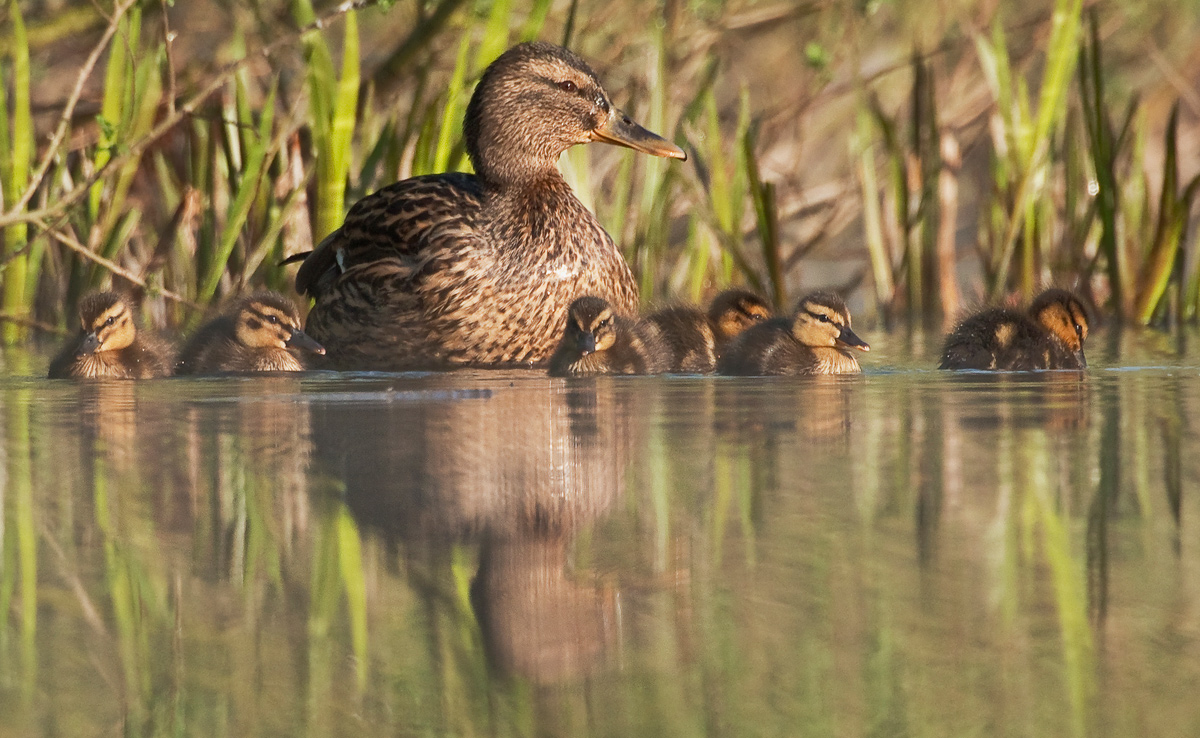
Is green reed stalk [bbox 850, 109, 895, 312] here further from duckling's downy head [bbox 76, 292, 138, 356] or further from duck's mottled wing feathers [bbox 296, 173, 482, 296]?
duckling's downy head [bbox 76, 292, 138, 356]

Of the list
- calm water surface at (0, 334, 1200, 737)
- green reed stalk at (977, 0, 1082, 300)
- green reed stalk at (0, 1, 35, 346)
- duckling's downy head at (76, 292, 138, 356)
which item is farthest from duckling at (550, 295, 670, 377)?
green reed stalk at (977, 0, 1082, 300)

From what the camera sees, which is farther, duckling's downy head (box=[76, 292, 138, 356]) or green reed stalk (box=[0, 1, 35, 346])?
green reed stalk (box=[0, 1, 35, 346])

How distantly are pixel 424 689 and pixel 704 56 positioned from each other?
678cm

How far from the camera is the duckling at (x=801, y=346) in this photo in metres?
4.23

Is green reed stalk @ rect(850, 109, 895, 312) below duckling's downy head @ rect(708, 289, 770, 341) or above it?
above

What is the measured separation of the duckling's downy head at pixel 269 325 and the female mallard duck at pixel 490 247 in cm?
36

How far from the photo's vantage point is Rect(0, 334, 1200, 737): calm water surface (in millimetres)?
1080

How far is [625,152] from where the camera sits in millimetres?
6219

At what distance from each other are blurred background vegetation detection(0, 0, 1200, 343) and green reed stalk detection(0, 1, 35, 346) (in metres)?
0.01

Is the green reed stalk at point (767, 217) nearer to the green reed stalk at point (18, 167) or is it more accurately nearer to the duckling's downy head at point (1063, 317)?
the duckling's downy head at point (1063, 317)

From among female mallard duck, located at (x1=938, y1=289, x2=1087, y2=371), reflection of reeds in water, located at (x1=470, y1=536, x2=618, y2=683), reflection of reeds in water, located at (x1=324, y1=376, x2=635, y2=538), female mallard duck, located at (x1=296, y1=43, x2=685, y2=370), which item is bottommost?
reflection of reeds in water, located at (x1=470, y1=536, x2=618, y2=683)

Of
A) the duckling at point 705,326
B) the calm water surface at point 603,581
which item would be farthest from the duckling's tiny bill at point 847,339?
the calm water surface at point 603,581

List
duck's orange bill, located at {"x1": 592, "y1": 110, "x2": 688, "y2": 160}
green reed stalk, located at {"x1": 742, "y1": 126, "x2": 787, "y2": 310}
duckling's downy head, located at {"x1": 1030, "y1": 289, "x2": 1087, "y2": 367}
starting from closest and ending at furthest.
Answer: duckling's downy head, located at {"x1": 1030, "y1": 289, "x2": 1087, "y2": 367}, duck's orange bill, located at {"x1": 592, "y1": 110, "x2": 688, "y2": 160}, green reed stalk, located at {"x1": 742, "y1": 126, "x2": 787, "y2": 310}

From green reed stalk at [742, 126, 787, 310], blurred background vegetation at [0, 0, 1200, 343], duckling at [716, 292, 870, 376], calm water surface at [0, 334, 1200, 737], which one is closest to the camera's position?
calm water surface at [0, 334, 1200, 737]
